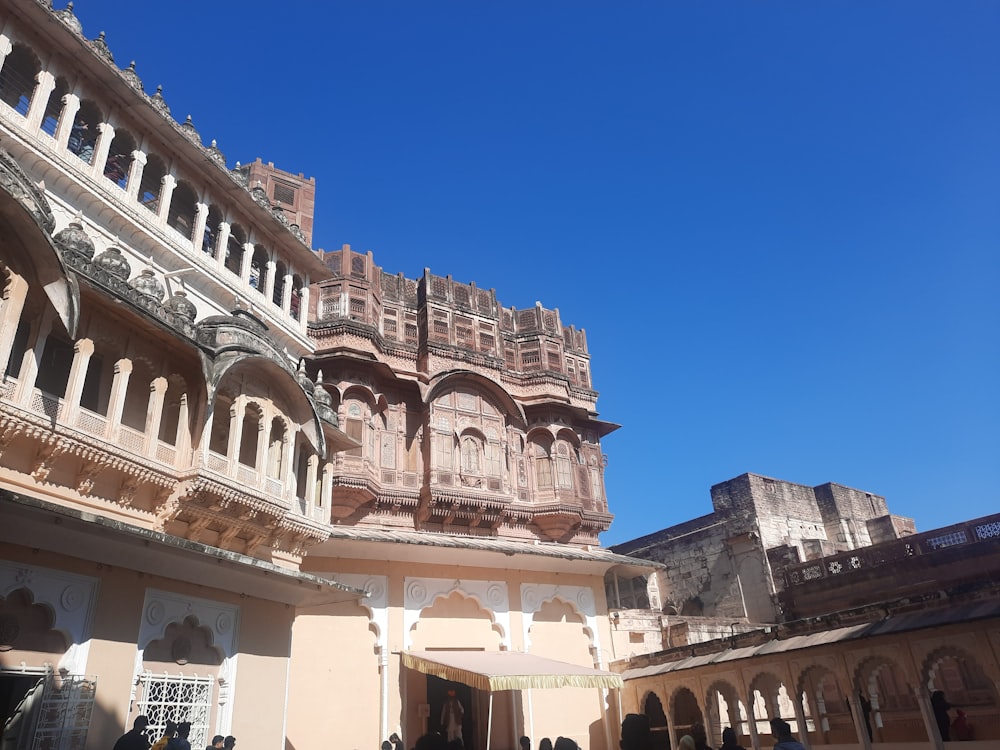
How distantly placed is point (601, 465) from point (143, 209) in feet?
48.8

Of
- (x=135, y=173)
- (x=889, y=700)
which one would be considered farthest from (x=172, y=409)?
(x=889, y=700)

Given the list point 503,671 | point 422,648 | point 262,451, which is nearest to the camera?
point 262,451

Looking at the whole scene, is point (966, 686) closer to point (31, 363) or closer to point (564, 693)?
point (564, 693)

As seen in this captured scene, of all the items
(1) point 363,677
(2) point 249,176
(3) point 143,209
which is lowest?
(1) point 363,677

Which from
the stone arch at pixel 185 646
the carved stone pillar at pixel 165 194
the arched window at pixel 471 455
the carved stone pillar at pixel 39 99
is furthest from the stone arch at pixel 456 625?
the carved stone pillar at pixel 39 99

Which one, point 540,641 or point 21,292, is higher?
point 21,292

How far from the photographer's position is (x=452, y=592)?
17.1 metres

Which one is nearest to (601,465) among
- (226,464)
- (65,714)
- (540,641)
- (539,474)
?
(539,474)

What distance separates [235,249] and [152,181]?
83.6 inches

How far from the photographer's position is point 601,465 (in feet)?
72.9

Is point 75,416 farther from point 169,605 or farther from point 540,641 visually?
point 540,641

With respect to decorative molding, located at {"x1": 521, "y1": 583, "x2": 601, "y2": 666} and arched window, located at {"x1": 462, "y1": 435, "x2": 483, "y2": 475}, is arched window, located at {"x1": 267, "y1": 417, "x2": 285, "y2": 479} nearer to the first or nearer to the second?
arched window, located at {"x1": 462, "y1": 435, "x2": 483, "y2": 475}

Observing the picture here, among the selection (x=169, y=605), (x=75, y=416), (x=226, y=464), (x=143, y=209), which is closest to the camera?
(x=75, y=416)

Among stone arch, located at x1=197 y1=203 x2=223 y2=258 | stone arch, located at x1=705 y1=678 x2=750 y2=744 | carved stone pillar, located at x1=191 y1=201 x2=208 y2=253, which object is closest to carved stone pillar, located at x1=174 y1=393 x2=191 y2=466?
carved stone pillar, located at x1=191 y1=201 x2=208 y2=253
